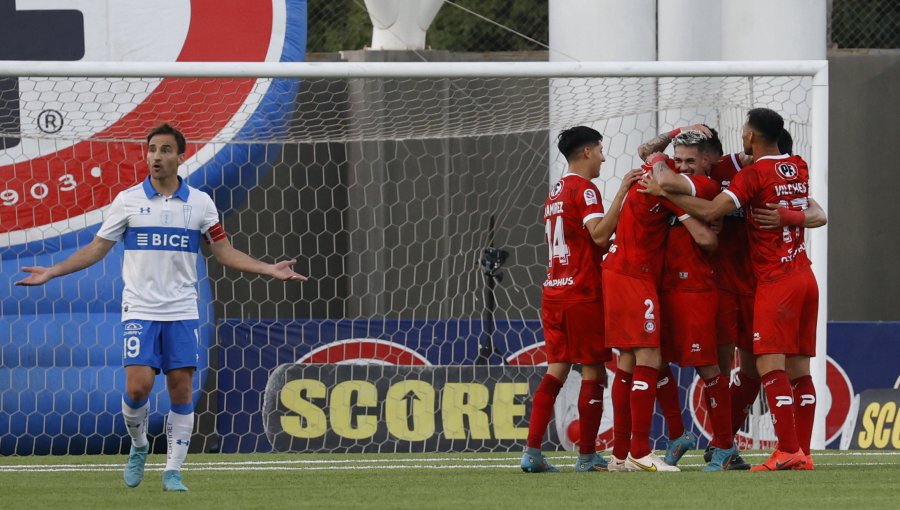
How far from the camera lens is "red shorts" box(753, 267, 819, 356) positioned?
6680mm

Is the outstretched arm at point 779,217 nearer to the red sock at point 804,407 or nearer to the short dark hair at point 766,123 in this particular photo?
the short dark hair at point 766,123

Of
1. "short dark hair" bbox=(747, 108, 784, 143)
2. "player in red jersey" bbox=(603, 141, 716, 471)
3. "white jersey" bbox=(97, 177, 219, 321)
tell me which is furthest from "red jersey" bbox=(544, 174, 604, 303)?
"white jersey" bbox=(97, 177, 219, 321)

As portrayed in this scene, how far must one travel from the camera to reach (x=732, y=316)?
7117 millimetres

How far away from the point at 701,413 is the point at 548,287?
10.2ft

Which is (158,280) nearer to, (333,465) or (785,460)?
(333,465)

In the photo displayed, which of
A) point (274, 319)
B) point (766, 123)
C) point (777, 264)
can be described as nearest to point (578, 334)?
point (777, 264)

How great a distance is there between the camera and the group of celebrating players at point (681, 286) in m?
6.71

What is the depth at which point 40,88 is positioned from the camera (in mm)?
10055

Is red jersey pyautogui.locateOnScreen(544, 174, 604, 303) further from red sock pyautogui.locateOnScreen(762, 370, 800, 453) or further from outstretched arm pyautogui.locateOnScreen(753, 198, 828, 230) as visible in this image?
red sock pyautogui.locateOnScreen(762, 370, 800, 453)

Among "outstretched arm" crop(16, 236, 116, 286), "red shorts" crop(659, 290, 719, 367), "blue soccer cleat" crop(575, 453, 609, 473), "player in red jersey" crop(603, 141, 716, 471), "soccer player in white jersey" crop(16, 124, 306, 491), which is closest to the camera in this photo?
"soccer player in white jersey" crop(16, 124, 306, 491)

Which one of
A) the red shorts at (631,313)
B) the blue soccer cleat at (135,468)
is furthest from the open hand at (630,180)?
the blue soccer cleat at (135,468)

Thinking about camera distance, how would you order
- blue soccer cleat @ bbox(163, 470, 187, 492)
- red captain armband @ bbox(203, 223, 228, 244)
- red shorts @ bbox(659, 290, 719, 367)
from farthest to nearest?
red shorts @ bbox(659, 290, 719, 367) → red captain armband @ bbox(203, 223, 228, 244) → blue soccer cleat @ bbox(163, 470, 187, 492)

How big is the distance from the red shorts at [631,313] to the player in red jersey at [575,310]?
0.53ft

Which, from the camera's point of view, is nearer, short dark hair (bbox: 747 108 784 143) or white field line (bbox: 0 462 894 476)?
short dark hair (bbox: 747 108 784 143)
